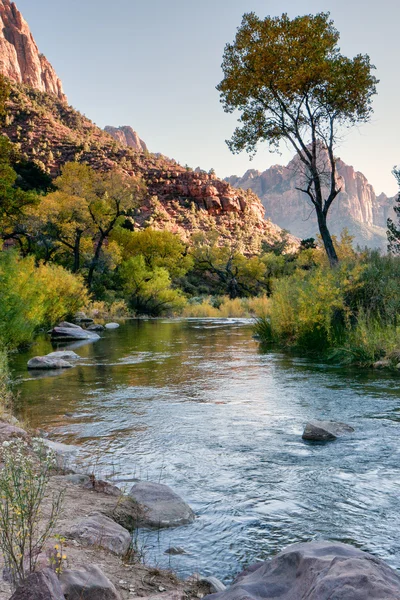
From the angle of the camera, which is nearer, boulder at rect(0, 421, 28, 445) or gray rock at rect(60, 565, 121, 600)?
gray rock at rect(60, 565, 121, 600)

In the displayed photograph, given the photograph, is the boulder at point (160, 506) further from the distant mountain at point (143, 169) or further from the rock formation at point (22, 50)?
the rock formation at point (22, 50)

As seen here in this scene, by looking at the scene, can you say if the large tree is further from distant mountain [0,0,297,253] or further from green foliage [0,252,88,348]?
distant mountain [0,0,297,253]

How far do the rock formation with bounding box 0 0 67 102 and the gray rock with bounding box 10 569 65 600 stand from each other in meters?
132

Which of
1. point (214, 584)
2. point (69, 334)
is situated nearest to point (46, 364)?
point (69, 334)

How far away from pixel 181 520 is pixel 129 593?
1305 mm

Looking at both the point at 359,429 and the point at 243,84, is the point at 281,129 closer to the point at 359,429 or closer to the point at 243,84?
the point at 243,84

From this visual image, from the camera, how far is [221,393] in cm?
934

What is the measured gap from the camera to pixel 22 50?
12481 centimetres

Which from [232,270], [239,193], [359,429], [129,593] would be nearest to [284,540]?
[129,593]

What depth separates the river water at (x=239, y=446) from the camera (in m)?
3.75

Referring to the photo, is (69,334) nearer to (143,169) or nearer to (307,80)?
(307,80)

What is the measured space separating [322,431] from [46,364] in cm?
825

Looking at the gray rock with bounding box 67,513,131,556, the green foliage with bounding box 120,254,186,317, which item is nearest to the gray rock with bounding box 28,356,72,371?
the gray rock with bounding box 67,513,131,556

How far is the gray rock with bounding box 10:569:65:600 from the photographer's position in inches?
76.7
